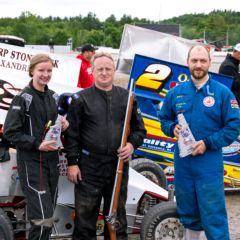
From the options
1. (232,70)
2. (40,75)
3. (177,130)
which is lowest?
(177,130)

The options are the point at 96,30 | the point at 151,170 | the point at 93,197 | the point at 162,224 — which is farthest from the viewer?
the point at 96,30

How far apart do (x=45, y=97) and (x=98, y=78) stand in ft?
1.50

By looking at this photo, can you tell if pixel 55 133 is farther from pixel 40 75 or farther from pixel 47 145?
pixel 40 75

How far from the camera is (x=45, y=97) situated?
411 centimetres

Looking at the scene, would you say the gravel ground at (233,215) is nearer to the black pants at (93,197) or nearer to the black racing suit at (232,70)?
the black pants at (93,197)

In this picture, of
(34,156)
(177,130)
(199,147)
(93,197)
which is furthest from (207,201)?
(34,156)

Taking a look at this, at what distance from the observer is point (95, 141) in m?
4.22

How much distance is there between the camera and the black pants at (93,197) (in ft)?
14.1

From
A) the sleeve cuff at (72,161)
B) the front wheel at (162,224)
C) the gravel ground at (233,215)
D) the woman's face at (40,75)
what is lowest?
the gravel ground at (233,215)

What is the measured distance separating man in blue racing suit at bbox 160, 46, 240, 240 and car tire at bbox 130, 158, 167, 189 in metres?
2.47

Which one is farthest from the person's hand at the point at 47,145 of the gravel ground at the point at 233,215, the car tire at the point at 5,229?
the gravel ground at the point at 233,215

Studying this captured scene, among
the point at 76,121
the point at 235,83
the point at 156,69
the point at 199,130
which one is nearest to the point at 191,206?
the point at 199,130

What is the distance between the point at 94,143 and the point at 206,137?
2.92 feet

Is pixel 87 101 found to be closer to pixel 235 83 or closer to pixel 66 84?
pixel 66 84
